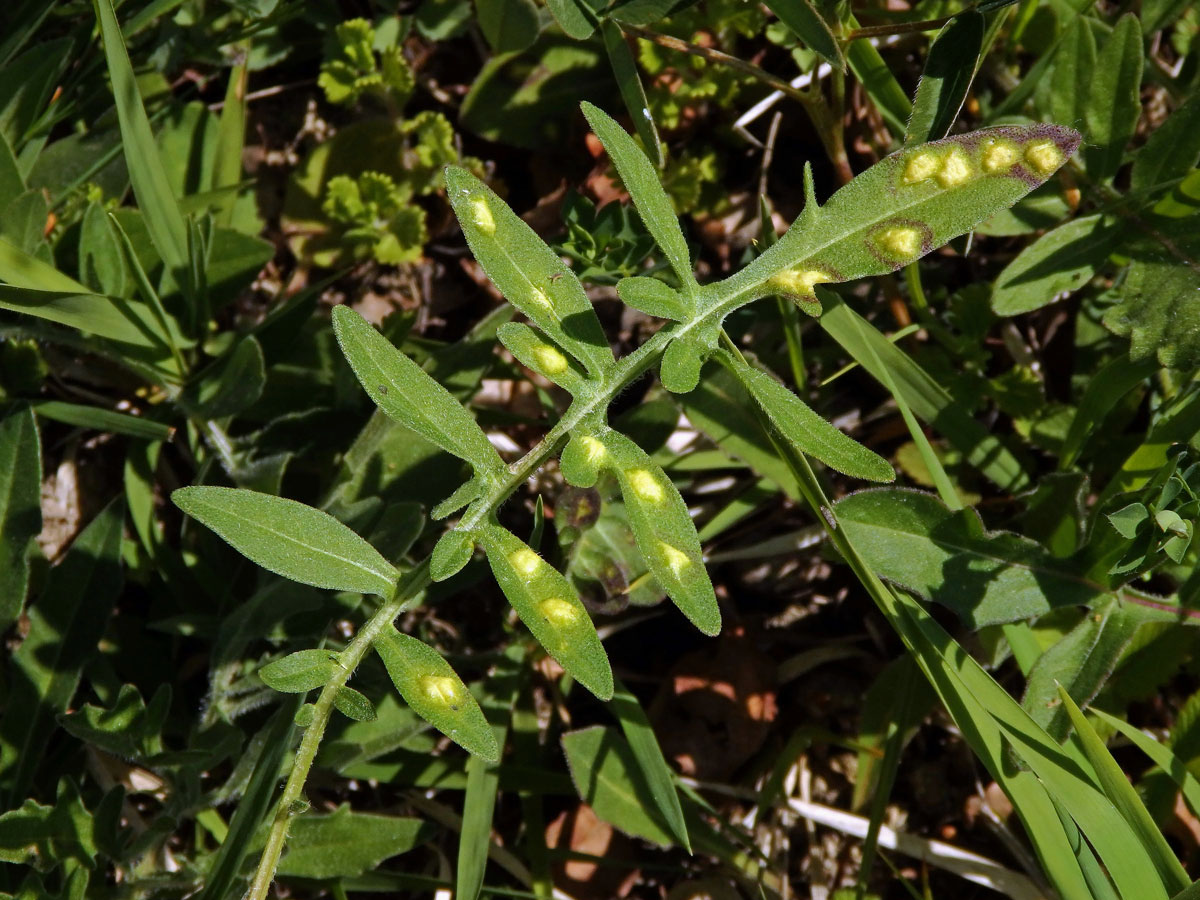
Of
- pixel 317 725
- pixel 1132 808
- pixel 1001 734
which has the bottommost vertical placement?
pixel 1132 808

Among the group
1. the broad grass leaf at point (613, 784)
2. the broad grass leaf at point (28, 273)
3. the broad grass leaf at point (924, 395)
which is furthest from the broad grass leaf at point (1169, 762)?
the broad grass leaf at point (28, 273)

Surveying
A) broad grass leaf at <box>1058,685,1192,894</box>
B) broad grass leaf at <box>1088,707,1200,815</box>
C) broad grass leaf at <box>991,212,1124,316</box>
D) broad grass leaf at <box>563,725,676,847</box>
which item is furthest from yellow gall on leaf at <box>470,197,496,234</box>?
broad grass leaf at <box>1088,707,1200,815</box>

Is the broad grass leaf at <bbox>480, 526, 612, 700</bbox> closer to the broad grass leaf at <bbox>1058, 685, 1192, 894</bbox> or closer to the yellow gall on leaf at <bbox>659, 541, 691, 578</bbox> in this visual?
the yellow gall on leaf at <bbox>659, 541, 691, 578</bbox>

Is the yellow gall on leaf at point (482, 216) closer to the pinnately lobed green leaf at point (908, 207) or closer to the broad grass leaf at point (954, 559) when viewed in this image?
the pinnately lobed green leaf at point (908, 207)

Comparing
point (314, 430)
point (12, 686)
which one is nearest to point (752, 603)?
point (314, 430)

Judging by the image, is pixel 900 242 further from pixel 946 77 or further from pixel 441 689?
pixel 441 689

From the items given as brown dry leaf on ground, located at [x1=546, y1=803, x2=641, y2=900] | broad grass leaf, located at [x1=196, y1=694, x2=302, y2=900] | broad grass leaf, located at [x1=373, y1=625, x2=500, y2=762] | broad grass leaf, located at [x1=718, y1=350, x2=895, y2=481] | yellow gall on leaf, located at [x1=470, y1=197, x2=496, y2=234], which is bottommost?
brown dry leaf on ground, located at [x1=546, y1=803, x2=641, y2=900]

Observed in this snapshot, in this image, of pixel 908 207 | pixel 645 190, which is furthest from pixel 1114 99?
pixel 645 190
